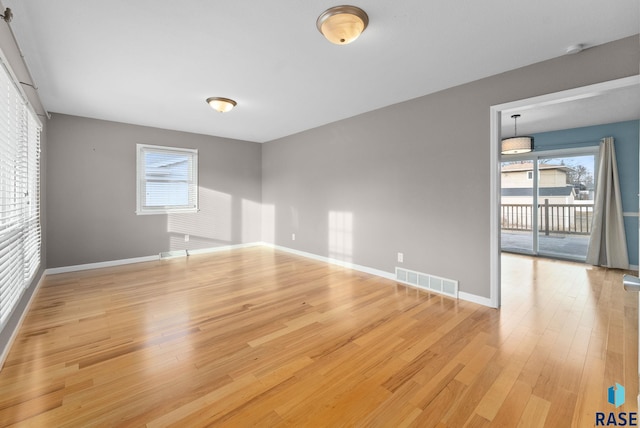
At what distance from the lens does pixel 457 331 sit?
2.44 meters

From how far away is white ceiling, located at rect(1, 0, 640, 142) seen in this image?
1.97 meters

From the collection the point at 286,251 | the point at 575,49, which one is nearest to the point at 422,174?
the point at 575,49

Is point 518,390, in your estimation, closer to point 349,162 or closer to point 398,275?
point 398,275

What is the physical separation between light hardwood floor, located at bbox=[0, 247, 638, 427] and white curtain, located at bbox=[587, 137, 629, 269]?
1395 millimetres

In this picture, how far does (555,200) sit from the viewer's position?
217 inches

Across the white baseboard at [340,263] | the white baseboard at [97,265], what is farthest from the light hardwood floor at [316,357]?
the white baseboard at [97,265]

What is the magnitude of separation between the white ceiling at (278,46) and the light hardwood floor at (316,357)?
2484mm

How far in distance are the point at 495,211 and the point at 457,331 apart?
4.39 ft

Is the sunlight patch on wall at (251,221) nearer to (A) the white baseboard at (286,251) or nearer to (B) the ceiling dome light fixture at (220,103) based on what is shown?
(A) the white baseboard at (286,251)

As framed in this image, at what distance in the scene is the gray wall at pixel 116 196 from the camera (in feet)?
14.3

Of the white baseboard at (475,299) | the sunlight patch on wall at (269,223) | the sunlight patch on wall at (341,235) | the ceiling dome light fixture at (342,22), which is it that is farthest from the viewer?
the sunlight patch on wall at (269,223)

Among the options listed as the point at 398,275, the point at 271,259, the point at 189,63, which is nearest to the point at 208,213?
the point at 271,259

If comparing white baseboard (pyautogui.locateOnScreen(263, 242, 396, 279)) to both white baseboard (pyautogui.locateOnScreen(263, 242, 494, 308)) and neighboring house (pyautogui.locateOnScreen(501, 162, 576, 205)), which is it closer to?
white baseboard (pyautogui.locateOnScreen(263, 242, 494, 308))

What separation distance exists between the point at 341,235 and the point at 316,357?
2.83 metres
